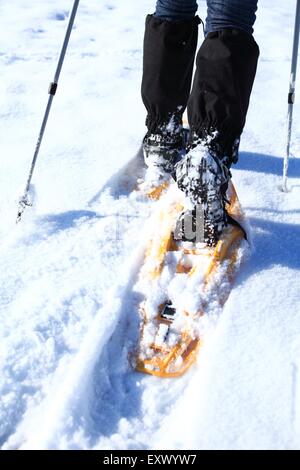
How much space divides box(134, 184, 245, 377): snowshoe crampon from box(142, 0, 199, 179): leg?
0.47 metres

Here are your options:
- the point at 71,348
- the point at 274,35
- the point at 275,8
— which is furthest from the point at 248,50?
the point at 275,8

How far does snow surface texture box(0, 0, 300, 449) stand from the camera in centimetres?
149

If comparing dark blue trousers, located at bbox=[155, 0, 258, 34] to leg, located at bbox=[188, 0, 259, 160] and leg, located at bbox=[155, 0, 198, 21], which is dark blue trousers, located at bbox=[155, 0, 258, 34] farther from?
leg, located at bbox=[155, 0, 198, 21]

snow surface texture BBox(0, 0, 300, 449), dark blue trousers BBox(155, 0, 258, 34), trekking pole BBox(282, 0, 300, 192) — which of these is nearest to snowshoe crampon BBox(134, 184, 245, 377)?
snow surface texture BBox(0, 0, 300, 449)

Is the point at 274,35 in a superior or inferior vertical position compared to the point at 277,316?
superior

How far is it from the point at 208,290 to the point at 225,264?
160 mm

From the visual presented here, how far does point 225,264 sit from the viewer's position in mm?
2041

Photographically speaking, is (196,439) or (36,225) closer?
(196,439)

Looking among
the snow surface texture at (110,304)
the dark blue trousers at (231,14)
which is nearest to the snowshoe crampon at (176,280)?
the snow surface texture at (110,304)

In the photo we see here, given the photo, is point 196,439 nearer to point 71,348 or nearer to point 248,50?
point 71,348

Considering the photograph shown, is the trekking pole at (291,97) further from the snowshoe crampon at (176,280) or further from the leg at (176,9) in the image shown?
the leg at (176,9)

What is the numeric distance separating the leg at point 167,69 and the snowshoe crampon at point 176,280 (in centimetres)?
47

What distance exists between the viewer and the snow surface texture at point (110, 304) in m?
1.49
